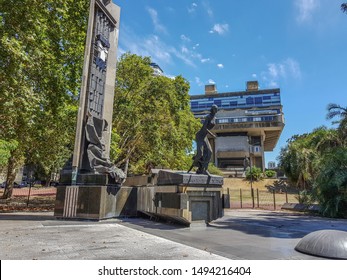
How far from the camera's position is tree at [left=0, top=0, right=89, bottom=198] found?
1183cm

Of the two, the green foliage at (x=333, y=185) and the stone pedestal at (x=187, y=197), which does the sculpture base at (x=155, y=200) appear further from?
the green foliage at (x=333, y=185)

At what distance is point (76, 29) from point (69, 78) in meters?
3.12

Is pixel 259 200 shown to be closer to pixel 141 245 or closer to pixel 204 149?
pixel 204 149

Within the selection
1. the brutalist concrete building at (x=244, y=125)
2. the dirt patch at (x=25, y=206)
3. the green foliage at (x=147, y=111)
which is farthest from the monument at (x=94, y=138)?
the brutalist concrete building at (x=244, y=125)

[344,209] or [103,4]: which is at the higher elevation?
[103,4]

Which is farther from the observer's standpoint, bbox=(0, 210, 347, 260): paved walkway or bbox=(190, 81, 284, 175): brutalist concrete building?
bbox=(190, 81, 284, 175): brutalist concrete building

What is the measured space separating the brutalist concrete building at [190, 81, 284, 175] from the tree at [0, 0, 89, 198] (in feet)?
175

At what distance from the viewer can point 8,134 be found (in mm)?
15070

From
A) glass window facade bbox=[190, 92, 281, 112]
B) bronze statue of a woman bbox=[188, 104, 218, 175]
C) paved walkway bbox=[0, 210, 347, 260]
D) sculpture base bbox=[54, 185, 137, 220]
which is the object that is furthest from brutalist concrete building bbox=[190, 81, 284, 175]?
paved walkway bbox=[0, 210, 347, 260]

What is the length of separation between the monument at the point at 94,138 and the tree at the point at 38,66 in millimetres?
2380

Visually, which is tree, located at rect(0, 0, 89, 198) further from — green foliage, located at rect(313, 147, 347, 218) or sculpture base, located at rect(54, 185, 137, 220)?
green foliage, located at rect(313, 147, 347, 218)

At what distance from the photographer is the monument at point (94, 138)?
9945mm
